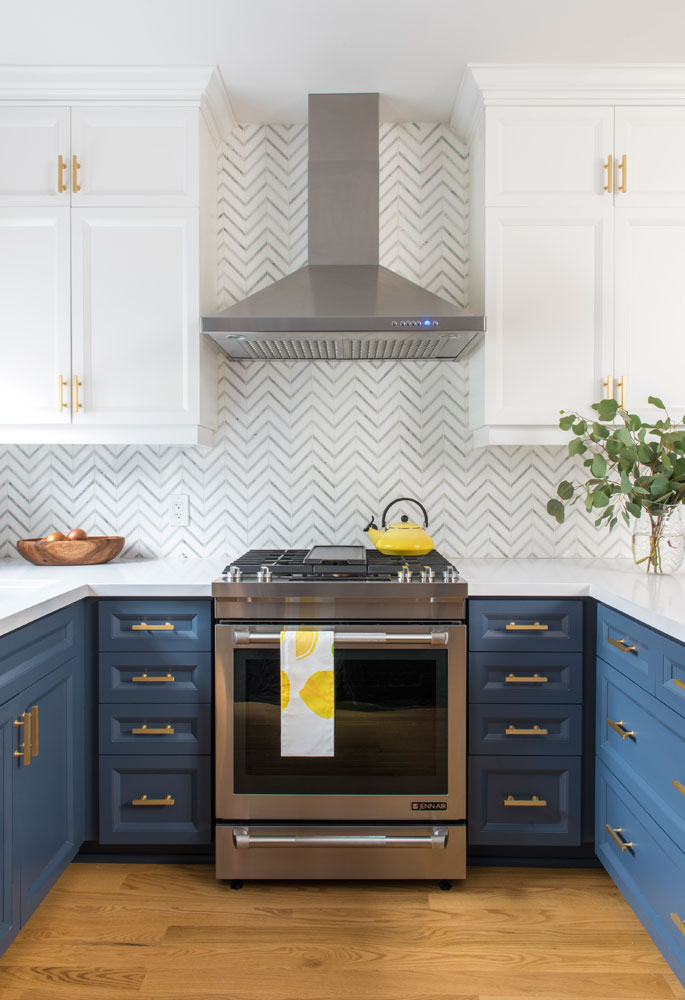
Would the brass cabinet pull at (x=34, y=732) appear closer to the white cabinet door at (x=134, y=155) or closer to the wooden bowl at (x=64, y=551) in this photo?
the wooden bowl at (x=64, y=551)

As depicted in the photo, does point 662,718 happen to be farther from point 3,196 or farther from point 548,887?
point 3,196

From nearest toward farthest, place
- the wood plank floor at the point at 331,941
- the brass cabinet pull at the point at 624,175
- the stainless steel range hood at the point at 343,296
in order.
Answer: the wood plank floor at the point at 331,941, the stainless steel range hood at the point at 343,296, the brass cabinet pull at the point at 624,175

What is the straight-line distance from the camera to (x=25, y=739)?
164 centimetres

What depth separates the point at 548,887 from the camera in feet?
6.59

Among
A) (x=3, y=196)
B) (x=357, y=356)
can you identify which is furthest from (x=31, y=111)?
(x=357, y=356)

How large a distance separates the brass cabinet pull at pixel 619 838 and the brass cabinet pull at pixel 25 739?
1.55m

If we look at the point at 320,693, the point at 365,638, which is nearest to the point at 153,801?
the point at 320,693

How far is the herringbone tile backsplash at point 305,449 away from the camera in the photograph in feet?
8.65

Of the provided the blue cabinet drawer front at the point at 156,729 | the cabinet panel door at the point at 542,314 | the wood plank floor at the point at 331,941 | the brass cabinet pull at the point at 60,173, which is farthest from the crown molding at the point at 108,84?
the wood plank floor at the point at 331,941

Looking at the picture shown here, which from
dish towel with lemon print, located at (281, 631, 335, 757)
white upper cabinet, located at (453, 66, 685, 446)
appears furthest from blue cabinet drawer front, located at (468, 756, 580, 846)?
white upper cabinet, located at (453, 66, 685, 446)

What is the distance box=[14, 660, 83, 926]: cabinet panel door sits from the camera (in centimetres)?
165

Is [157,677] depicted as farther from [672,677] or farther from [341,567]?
[672,677]

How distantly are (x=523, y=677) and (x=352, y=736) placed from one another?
1.78ft

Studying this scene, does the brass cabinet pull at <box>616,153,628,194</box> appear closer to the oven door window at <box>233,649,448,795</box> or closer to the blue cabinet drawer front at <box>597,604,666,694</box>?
the blue cabinet drawer front at <box>597,604,666,694</box>
